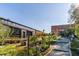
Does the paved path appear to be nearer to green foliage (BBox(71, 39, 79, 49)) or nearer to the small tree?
green foliage (BBox(71, 39, 79, 49))

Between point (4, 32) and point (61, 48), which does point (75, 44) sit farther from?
point (4, 32)

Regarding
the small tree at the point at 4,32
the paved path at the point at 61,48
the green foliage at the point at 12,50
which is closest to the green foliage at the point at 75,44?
the paved path at the point at 61,48

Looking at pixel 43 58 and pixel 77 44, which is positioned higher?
pixel 77 44

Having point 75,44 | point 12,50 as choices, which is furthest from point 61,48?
point 12,50

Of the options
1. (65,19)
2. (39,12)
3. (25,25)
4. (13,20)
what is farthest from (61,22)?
(13,20)

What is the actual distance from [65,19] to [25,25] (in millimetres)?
365

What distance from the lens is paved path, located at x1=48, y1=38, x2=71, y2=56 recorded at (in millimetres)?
1736

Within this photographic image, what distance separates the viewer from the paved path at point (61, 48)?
174 cm

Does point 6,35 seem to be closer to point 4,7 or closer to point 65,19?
point 4,7

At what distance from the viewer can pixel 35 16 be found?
5.78 ft

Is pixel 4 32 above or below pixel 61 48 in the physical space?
above

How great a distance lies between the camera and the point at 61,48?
175cm

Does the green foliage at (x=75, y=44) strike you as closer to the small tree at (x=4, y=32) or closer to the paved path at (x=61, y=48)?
the paved path at (x=61, y=48)

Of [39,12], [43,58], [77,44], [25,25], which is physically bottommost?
[43,58]
